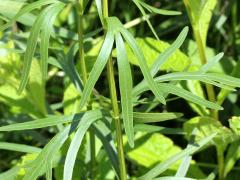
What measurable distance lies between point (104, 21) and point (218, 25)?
2.60ft

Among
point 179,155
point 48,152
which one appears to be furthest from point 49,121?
point 179,155

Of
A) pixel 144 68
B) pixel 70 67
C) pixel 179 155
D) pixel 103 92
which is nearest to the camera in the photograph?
pixel 144 68

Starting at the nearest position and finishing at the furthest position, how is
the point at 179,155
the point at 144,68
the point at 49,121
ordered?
the point at 144,68, the point at 49,121, the point at 179,155

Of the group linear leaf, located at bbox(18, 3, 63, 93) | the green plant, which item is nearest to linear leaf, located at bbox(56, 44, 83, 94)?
the green plant

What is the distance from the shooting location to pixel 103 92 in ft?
5.22

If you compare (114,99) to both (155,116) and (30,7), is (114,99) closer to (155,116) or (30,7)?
(155,116)

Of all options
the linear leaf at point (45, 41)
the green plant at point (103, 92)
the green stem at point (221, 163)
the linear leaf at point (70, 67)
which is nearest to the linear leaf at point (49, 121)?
the green plant at point (103, 92)

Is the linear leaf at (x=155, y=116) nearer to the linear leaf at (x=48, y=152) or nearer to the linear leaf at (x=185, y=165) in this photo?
the linear leaf at (x=48, y=152)

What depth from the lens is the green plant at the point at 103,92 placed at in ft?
2.50

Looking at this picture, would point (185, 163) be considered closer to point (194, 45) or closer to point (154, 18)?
point (194, 45)

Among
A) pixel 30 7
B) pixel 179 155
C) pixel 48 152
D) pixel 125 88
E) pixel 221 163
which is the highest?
pixel 30 7

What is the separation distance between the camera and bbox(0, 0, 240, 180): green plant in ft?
2.50

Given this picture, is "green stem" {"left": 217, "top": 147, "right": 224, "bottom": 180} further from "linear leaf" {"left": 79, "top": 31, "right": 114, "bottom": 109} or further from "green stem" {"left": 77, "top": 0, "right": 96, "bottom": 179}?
"linear leaf" {"left": 79, "top": 31, "right": 114, "bottom": 109}

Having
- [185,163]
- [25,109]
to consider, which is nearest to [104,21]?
[185,163]
